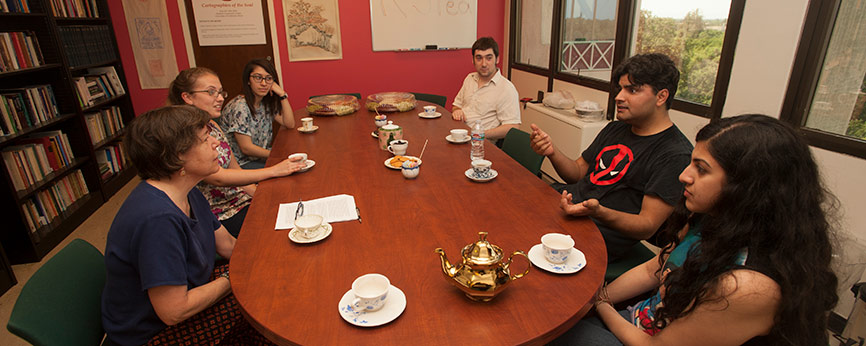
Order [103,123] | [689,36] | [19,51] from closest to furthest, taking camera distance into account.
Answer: [689,36] → [19,51] → [103,123]

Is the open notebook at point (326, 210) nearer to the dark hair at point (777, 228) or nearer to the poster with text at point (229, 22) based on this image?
the dark hair at point (777, 228)

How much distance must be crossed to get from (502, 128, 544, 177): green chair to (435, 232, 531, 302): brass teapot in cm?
121

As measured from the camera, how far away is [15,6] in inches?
115

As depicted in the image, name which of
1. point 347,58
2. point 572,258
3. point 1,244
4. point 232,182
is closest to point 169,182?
point 232,182

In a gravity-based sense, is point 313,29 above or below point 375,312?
above

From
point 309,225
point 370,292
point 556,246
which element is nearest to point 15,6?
point 309,225

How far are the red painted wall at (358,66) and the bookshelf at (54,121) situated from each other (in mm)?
560

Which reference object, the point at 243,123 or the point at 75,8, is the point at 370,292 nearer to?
the point at 243,123

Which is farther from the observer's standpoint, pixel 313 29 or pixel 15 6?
pixel 313 29

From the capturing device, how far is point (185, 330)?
1315mm

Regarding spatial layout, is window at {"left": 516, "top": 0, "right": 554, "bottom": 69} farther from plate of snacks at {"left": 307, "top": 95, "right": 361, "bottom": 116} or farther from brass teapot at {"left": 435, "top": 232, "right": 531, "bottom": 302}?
brass teapot at {"left": 435, "top": 232, "right": 531, "bottom": 302}

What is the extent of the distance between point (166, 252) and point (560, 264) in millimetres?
1113

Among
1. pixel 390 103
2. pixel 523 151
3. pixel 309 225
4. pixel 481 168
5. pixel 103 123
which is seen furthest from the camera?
pixel 103 123

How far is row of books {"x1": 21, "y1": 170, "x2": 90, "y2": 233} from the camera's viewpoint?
9.57 ft
